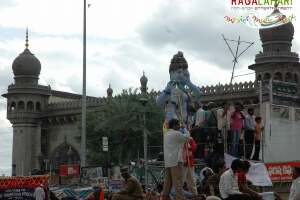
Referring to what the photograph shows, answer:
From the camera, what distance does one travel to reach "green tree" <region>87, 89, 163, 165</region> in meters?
44.6

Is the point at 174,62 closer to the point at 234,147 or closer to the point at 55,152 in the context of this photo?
the point at 234,147

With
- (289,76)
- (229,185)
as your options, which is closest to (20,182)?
(229,185)

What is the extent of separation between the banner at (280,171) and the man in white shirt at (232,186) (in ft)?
27.2

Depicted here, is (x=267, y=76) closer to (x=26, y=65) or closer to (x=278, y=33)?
(x=278, y=33)

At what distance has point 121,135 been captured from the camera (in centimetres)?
4603

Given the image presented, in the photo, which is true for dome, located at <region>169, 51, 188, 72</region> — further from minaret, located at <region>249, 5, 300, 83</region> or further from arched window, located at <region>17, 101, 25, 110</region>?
Result: arched window, located at <region>17, 101, 25, 110</region>

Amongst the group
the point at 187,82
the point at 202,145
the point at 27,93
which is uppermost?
the point at 27,93

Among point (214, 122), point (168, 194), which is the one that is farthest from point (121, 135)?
point (168, 194)

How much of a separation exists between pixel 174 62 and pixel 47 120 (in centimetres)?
4992

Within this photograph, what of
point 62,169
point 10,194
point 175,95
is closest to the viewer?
point 175,95

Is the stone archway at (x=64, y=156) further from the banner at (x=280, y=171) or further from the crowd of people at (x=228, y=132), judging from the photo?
the crowd of people at (x=228, y=132)

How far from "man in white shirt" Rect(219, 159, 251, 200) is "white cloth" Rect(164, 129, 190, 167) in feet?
3.31

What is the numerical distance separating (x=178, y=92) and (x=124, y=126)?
30411 mm

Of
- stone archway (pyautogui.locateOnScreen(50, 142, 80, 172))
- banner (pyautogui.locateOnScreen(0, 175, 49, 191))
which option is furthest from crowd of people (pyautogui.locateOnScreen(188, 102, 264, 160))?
stone archway (pyautogui.locateOnScreen(50, 142, 80, 172))
